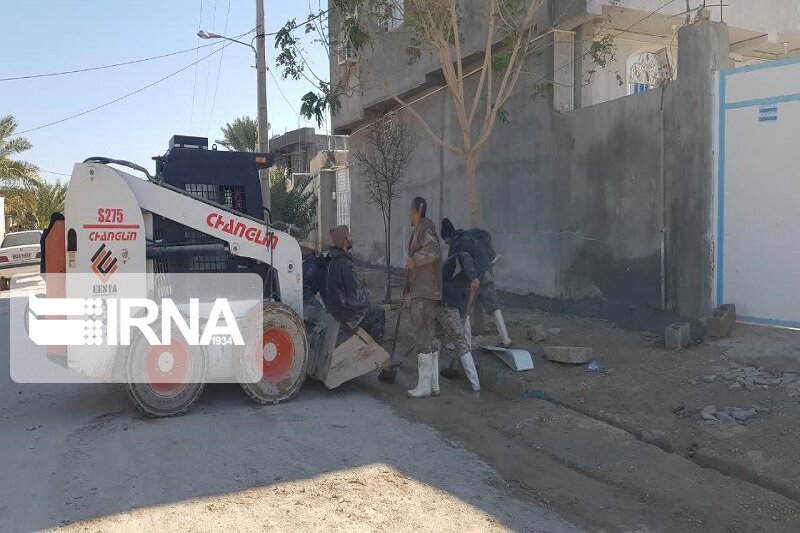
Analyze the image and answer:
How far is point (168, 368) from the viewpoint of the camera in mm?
6426

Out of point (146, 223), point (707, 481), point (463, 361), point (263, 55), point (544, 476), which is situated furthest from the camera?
point (263, 55)

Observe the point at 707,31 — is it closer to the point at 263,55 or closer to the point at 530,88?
the point at 530,88

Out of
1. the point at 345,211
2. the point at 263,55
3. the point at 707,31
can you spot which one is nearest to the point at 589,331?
the point at 707,31

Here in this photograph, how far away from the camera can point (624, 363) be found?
7598 millimetres

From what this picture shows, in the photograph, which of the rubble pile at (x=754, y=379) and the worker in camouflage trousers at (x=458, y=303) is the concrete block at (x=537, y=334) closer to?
the worker in camouflage trousers at (x=458, y=303)

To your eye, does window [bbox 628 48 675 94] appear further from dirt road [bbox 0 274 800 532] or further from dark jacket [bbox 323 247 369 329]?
dark jacket [bbox 323 247 369 329]

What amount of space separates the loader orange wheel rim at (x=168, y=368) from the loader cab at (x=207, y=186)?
0.83 m

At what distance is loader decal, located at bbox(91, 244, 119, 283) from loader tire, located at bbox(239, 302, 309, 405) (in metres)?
1.43

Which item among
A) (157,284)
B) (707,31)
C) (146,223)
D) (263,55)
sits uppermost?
(263,55)

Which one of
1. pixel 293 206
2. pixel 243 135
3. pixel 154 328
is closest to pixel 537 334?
pixel 154 328

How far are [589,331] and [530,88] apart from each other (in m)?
4.46

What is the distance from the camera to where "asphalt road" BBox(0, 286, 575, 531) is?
4.28m

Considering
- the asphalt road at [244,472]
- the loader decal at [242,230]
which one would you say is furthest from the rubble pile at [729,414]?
the loader decal at [242,230]

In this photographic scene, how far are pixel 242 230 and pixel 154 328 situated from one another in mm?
1288
